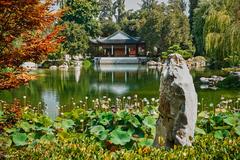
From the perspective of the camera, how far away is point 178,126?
451 centimetres

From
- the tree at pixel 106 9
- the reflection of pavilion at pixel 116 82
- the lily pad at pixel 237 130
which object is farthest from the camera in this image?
the tree at pixel 106 9

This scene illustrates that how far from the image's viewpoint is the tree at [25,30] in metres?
4.83

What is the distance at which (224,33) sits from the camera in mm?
21438

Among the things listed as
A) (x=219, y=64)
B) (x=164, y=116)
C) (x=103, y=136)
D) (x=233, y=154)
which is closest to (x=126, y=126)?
(x=103, y=136)

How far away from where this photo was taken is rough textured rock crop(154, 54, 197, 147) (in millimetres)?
4457

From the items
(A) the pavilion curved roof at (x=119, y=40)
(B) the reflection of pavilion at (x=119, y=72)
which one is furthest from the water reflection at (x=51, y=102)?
(A) the pavilion curved roof at (x=119, y=40)

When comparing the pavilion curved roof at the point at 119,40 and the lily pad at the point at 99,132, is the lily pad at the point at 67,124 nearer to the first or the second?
the lily pad at the point at 99,132

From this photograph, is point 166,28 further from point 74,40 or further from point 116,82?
point 116,82

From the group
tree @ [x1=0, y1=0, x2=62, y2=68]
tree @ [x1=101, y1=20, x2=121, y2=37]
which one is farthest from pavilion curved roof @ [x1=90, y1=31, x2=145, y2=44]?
tree @ [x1=0, y1=0, x2=62, y2=68]

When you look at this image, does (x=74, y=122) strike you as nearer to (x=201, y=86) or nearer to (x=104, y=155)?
(x=104, y=155)

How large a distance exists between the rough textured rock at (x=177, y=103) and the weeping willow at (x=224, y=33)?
14.0 m

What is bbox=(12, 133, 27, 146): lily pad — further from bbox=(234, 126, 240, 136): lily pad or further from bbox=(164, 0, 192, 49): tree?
bbox=(164, 0, 192, 49): tree

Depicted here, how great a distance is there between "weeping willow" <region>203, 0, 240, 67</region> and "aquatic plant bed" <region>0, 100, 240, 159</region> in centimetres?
1178

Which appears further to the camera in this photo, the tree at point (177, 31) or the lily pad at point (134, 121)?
the tree at point (177, 31)
